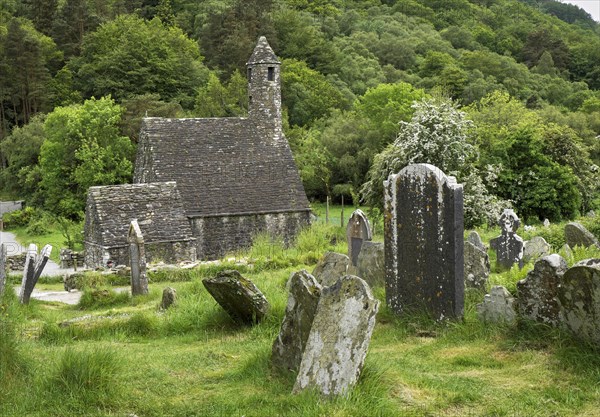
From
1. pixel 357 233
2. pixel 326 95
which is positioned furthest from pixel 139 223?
pixel 326 95

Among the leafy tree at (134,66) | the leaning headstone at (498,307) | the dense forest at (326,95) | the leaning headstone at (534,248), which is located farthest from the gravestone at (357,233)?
the leafy tree at (134,66)

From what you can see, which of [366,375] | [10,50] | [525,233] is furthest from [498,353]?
[10,50]

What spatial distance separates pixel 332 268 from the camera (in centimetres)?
1232

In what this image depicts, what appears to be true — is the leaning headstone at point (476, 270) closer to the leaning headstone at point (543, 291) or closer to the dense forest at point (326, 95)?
the leaning headstone at point (543, 291)

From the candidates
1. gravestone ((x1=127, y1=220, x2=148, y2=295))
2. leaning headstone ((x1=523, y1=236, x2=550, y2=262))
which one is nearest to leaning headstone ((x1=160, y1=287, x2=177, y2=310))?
gravestone ((x1=127, y1=220, x2=148, y2=295))

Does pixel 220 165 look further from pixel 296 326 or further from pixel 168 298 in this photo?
pixel 296 326

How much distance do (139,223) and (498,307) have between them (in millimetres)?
19124

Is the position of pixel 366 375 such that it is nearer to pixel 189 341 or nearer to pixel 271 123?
pixel 189 341

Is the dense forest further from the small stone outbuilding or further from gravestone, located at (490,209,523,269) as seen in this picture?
gravestone, located at (490,209,523,269)

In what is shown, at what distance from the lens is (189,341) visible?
31.9 ft

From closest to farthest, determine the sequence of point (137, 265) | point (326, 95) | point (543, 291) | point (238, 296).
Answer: point (543, 291)
point (238, 296)
point (137, 265)
point (326, 95)

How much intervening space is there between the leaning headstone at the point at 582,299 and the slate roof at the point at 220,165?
22.2 meters

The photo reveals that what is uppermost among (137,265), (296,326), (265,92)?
(265,92)

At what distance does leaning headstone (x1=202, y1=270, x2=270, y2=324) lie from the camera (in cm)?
952
